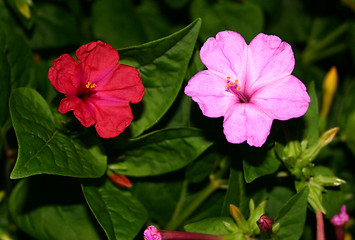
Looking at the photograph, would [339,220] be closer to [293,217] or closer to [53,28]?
[293,217]

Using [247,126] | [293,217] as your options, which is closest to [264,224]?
[293,217]

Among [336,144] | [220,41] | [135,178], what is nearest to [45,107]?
[135,178]

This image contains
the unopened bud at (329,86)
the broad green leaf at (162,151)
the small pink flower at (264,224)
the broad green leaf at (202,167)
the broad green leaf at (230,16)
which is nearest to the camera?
the small pink flower at (264,224)

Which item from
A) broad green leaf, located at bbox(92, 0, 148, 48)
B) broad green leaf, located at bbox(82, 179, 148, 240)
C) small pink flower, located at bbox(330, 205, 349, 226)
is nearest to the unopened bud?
small pink flower, located at bbox(330, 205, 349, 226)

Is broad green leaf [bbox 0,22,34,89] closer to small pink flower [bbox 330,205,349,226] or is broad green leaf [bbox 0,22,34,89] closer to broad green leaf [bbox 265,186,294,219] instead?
broad green leaf [bbox 265,186,294,219]

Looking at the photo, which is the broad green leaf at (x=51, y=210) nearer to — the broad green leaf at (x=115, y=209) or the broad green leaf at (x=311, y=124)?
the broad green leaf at (x=115, y=209)

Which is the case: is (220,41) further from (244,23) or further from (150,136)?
(244,23)

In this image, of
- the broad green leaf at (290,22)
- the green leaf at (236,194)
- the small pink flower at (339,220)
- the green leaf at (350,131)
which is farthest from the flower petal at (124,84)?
the broad green leaf at (290,22)
